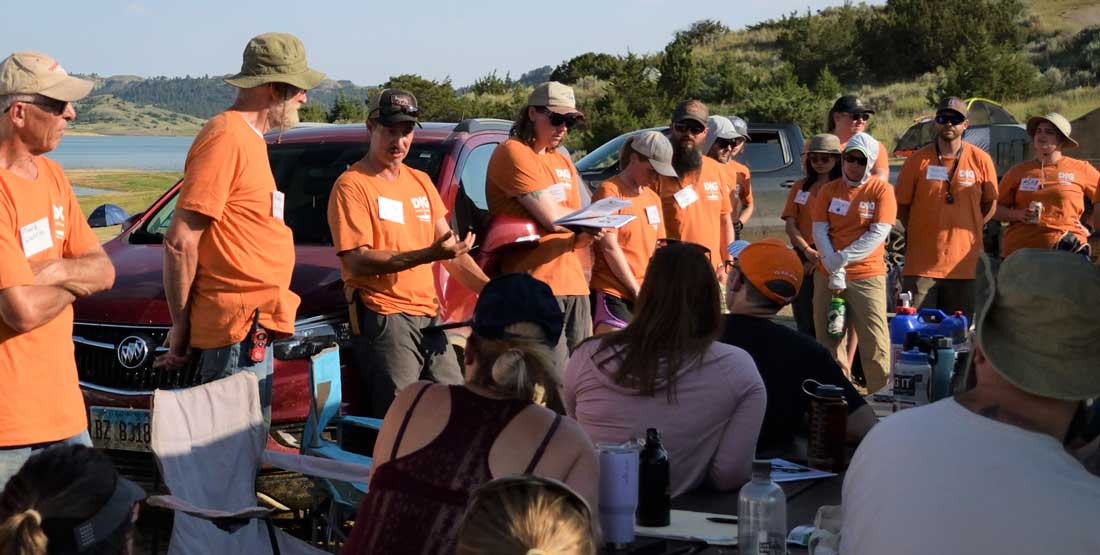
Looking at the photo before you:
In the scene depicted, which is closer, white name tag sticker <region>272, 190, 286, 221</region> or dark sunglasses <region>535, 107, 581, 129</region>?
white name tag sticker <region>272, 190, 286, 221</region>

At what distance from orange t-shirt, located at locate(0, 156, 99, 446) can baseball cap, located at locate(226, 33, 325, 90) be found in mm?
985

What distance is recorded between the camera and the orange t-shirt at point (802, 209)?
896 cm

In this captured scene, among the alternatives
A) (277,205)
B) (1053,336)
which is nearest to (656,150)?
(277,205)

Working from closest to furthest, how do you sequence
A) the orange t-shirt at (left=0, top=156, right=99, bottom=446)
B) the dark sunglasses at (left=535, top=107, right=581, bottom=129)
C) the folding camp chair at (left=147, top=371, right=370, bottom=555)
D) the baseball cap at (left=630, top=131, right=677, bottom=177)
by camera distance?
the orange t-shirt at (left=0, top=156, right=99, bottom=446) → the folding camp chair at (left=147, top=371, right=370, bottom=555) → the dark sunglasses at (left=535, top=107, right=581, bottom=129) → the baseball cap at (left=630, top=131, right=677, bottom=177)

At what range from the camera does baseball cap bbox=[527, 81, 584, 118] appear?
6547 millimetres

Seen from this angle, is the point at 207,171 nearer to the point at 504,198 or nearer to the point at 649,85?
the point at 504,198

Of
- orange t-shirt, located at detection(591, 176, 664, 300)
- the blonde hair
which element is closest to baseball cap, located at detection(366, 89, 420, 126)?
orange t-shirt, located at detection(591, 176, 664, 300)

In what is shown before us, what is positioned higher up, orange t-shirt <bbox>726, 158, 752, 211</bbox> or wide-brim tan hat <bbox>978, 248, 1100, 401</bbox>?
wide-brim tan hat <bbox>978, 248, 1100, 401</bbox>

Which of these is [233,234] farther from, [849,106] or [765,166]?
[765,166]

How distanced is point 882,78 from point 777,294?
47.8 m

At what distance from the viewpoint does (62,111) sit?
13.3ft

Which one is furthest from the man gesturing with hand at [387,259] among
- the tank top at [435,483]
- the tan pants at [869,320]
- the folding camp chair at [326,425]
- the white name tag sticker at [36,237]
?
the tan pants at [869,320]

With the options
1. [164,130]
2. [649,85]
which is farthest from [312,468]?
[164,130]

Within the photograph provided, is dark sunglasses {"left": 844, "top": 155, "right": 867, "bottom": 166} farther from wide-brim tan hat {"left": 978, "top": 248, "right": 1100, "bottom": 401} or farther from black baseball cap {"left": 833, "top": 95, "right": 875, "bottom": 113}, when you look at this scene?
wide-brim tan hat {"left": 978, "top": 248, "right": 1100, "bottom": 401}
